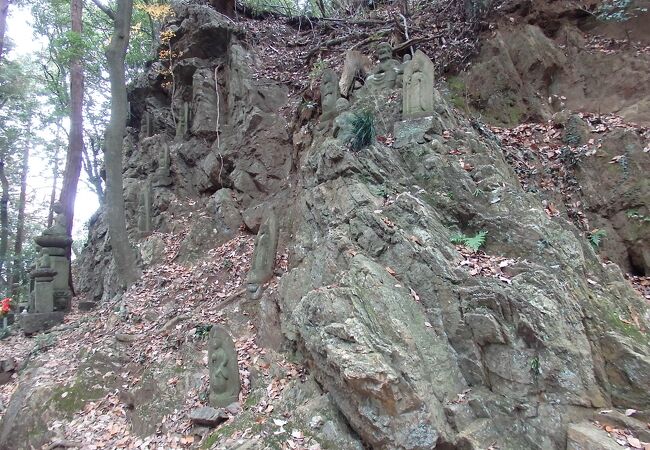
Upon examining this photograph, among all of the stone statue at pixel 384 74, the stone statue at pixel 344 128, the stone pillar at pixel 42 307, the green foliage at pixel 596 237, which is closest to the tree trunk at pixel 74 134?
the stone pillar at pixel 42 307

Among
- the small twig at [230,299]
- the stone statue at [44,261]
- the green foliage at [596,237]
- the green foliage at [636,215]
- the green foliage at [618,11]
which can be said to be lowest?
the small twig at [230,299]

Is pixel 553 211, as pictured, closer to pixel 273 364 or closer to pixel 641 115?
pixel 641 115

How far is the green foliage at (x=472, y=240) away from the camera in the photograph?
19.6 feet

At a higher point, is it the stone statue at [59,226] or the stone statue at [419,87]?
the stone statue at [419,87]

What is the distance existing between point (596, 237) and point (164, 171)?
43.8ft

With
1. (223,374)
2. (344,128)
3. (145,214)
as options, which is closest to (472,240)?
(344,128)

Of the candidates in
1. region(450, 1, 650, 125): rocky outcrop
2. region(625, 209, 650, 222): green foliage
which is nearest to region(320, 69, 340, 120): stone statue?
region(450, 1, 650, 125): rocky outcrop

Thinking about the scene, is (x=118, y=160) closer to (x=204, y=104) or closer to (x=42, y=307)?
(x=204, y=104)

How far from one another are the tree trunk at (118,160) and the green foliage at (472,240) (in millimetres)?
8577

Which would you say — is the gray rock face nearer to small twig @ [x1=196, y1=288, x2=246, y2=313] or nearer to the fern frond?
the fern frond

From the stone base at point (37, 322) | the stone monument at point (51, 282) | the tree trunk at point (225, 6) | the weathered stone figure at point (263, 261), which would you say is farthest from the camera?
the tree trunk at point (225, 6)

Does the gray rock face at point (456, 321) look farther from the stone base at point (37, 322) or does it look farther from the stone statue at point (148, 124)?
the stone statue at point (148, 124)

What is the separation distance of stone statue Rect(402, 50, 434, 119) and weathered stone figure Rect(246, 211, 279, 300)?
149 inches

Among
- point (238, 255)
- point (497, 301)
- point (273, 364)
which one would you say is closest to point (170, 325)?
point (238, 255)
